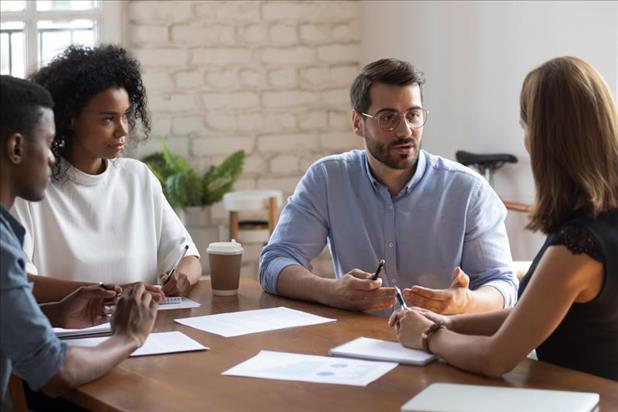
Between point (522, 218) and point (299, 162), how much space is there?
165 cm

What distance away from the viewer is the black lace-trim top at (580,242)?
1.78 meters

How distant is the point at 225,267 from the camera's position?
2.61 metres

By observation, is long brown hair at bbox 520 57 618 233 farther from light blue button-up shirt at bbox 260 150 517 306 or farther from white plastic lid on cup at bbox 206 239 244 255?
white plastic lid on cup at bbox 206 239 244 255

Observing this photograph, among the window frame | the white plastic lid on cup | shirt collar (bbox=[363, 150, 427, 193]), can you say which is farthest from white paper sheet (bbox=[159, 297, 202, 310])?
the window frame

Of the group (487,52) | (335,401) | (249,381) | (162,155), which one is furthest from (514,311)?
(162,155)

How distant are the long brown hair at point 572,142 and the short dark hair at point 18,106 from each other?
90 cm

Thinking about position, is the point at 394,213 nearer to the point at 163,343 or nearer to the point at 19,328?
the point at 163,343

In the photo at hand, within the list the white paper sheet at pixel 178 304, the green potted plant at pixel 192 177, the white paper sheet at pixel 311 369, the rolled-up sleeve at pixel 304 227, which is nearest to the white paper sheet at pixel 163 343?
the white paper sheet at pixel 311 369

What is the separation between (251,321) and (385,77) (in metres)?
0.89

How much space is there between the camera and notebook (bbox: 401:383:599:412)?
1566 mm

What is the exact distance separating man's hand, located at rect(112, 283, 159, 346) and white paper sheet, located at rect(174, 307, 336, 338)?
0.84ft

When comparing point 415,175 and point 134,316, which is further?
point 415,175

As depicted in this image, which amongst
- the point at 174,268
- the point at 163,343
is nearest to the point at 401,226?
the point at 174,268

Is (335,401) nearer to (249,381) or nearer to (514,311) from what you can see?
(249,381)
